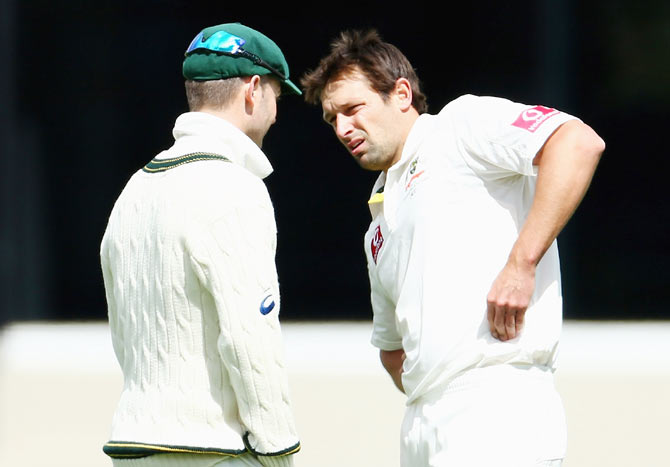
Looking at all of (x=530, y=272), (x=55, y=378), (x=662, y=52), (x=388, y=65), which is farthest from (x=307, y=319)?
(x=530, y=272)

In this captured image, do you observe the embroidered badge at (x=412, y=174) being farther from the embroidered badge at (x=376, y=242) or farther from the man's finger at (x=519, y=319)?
the man's finger at (x=519, y=319)

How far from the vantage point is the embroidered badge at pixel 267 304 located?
2094mm

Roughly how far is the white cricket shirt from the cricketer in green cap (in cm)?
47

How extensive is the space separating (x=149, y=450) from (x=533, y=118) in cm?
109

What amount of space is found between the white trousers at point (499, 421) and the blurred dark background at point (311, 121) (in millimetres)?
3390

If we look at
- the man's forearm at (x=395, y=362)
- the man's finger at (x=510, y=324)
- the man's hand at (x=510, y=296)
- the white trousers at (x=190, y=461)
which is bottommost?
the man's forearm at (x=395, y=362)

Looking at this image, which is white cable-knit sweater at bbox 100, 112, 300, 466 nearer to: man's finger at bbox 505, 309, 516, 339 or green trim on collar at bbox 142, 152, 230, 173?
green trim on collar at bbox 142, 152, 230, 173

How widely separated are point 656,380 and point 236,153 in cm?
370

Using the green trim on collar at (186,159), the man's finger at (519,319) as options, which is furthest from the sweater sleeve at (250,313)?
the man's finger at (519,319)

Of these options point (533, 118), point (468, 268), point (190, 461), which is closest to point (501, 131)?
point (533, 118)

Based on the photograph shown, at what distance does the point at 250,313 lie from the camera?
2066 mm

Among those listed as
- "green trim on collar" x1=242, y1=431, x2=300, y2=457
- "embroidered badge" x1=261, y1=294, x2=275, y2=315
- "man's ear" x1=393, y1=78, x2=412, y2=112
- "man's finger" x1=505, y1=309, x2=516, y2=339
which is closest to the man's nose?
"man's ear" x1=393, y1=78, x2=412, y2=112

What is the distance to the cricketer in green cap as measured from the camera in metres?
2.31

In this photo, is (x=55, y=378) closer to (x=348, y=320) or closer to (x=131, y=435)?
(x=348, y=320)
